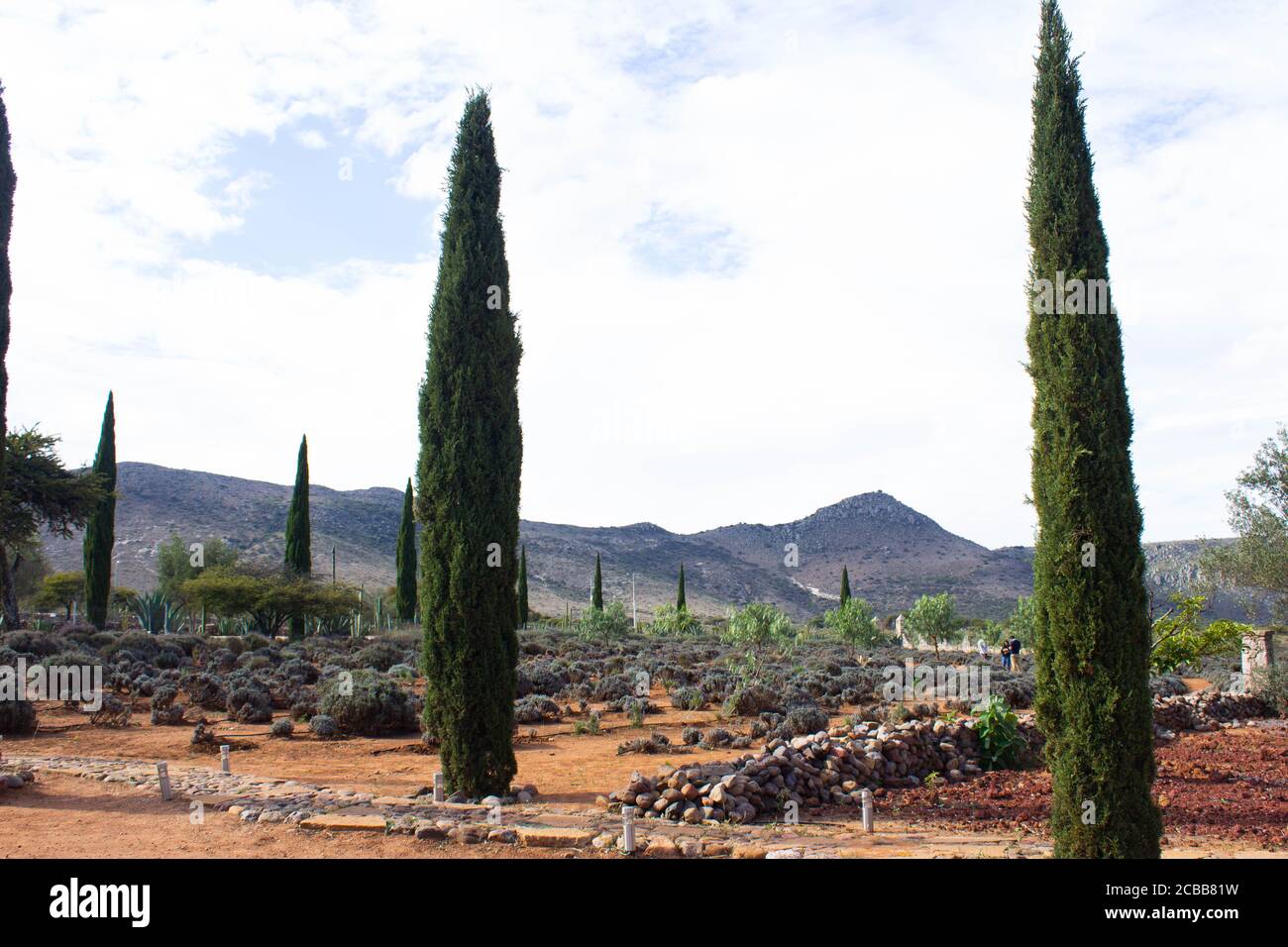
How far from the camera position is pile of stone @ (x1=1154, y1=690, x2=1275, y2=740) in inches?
666

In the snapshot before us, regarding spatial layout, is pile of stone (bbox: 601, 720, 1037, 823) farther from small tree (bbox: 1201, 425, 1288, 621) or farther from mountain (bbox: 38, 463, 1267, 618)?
mountain (bbox: 38, 463, 1267, 618)

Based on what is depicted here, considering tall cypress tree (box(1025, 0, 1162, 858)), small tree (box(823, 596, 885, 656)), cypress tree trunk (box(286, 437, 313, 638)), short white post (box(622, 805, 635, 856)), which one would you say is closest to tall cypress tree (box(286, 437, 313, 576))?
cypress tree trunk (box(286, 437, 313, 638))

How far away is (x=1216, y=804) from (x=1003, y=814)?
2497 mm

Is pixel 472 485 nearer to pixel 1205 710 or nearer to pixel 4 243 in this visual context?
pixel 4 243

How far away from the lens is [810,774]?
33.6 ft

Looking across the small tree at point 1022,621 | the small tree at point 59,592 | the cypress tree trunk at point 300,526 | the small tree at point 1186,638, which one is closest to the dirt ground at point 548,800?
the small tree at point 1186,638

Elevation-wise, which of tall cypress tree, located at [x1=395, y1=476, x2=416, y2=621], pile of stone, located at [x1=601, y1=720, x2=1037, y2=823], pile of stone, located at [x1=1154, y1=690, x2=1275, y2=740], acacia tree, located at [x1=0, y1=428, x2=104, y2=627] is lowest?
pile of stone, located at [x1=1154, y1=690, x2=1275, y2=740]

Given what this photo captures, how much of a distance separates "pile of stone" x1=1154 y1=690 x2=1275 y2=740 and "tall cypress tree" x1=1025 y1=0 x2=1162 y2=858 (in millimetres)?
10622

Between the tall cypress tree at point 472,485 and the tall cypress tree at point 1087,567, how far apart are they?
6008 mm

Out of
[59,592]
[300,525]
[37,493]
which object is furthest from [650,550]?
[37,493]

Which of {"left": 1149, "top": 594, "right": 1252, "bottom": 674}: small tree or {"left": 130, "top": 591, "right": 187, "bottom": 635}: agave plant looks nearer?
{"left": 1149, "top": 594, "right": 1252, "bottom": 674}: small tree

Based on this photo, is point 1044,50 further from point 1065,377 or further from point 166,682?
point 166,682

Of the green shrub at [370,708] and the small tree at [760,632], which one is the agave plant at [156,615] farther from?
the small tree at [760,632]
